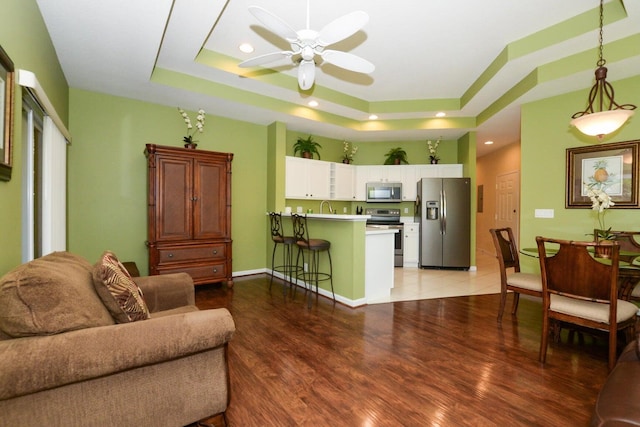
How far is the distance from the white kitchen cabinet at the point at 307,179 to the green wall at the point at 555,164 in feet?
10.5

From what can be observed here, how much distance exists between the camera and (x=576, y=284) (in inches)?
81.7

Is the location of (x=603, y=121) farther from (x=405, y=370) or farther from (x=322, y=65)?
(x=322, y=65)

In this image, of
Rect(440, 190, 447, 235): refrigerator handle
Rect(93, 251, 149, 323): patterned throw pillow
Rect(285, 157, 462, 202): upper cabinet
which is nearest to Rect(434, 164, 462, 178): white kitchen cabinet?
Rect(285, 157, 462, 202): upper cabinet

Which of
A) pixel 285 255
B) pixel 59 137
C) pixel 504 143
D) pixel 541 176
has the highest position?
pixel 504 143

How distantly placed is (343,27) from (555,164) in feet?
11.3

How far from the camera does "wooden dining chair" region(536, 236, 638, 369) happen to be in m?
1.96

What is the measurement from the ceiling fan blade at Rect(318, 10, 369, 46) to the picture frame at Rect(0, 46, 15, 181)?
1894 mm

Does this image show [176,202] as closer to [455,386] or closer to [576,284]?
[455,386]

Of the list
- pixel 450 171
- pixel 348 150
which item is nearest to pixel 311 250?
pixel 348 150

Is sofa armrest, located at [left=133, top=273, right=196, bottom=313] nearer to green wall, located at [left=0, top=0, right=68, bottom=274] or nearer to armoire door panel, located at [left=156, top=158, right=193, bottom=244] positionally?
green wall, located at [left=0, top=0, right=68, bottom=274]

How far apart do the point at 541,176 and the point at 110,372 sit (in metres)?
4.85

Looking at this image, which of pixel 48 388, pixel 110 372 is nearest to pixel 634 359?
pixel 110 372

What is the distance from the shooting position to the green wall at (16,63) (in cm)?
160

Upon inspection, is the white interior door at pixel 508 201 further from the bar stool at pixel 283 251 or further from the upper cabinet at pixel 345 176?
the bar stool at pixel 283 251
